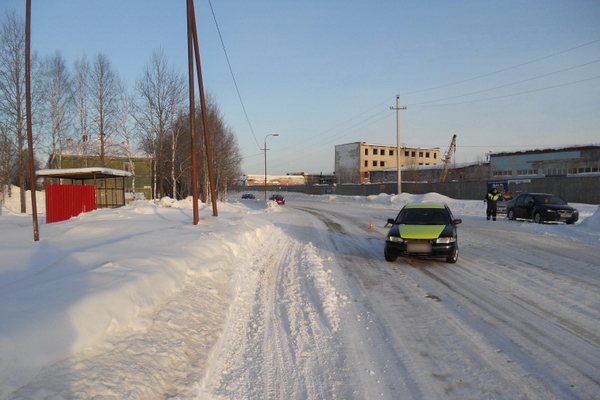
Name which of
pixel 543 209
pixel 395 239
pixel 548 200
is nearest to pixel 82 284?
pixel 395 239

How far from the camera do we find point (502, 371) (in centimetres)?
407

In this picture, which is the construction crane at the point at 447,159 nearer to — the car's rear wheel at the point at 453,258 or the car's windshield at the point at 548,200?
the car's windshield at the point at 548,200

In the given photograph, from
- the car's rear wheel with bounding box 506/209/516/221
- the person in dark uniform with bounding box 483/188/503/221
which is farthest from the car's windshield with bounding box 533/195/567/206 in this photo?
the person in dark uniform with bounding box 483/188/503/221

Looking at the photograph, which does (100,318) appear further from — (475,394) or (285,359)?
(475,394)

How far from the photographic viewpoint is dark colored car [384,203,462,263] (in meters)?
9.47

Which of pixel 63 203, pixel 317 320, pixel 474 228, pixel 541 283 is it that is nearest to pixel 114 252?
pixel 317 320

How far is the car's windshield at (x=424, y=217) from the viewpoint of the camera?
34.9 ft

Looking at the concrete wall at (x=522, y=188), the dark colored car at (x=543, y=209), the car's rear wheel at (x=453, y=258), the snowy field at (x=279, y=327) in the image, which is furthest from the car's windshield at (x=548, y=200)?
the concrete wall at (x=522, y=188)

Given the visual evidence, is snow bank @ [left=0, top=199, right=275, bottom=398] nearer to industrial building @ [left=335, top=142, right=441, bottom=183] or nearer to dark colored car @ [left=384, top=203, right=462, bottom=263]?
dark colored car @ [left=384, top=203, right=462, bottom=263]

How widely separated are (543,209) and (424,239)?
503 inches

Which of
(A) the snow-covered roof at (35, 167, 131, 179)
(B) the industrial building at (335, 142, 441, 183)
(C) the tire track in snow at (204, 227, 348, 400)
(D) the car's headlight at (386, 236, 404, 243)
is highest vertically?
(B) the industrial building at (335, 142, 441, 183)

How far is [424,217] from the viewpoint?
35.7ft

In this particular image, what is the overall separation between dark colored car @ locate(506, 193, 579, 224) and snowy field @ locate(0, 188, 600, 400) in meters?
10.5

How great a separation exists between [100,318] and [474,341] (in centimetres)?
433
